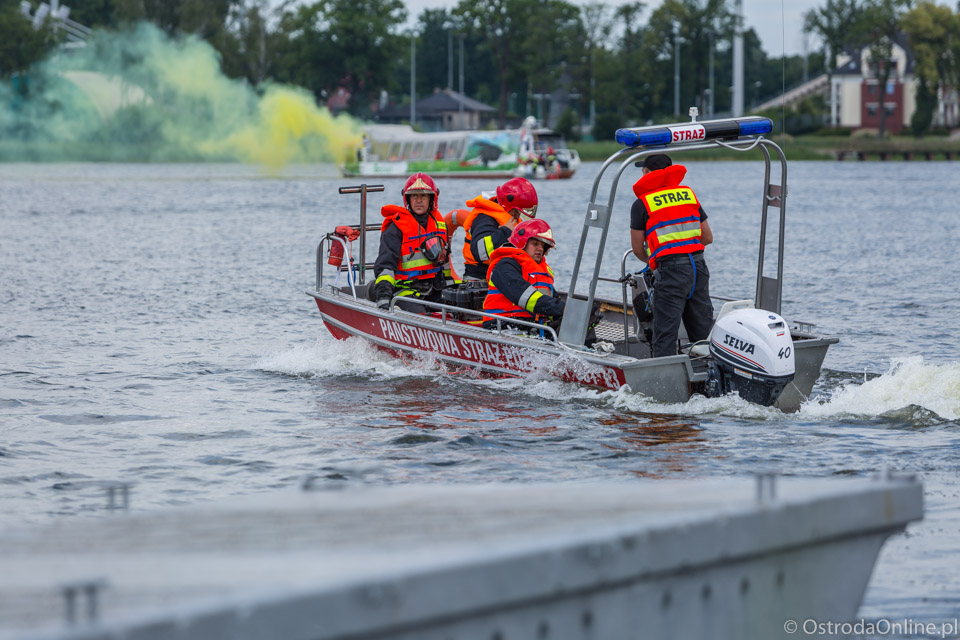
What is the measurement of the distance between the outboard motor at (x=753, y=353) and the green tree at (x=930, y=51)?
279 ft

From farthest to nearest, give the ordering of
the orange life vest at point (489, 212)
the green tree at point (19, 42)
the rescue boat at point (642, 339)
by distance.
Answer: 1. the green tree at point (19, 42)
2. the orange life vest at point (489, 212)
3. the rescue boat at point (642, 339)

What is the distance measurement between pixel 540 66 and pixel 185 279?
319ft

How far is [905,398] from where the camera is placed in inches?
385

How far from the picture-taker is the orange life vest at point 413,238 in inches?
459

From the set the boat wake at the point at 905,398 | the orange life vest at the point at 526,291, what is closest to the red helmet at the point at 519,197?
the orange life vest at the point at 526,291

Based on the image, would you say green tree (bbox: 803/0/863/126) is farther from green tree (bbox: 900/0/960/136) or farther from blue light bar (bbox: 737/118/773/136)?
blue light bar (bbox: 737/118/773/136)

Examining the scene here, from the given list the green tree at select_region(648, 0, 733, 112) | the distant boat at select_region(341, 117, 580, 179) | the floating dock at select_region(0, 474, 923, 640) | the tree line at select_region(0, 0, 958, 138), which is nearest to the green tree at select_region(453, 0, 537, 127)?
the tree line at select_region(0, 0, 958, 138)

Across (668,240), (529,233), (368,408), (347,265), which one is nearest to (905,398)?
(668,240)

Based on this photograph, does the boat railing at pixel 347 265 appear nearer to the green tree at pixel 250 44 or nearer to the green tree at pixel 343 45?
the green tree at pixel 250 44

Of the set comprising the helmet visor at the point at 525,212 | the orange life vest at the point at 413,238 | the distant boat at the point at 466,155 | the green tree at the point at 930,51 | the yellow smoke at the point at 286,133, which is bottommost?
the orange life vest at the point at 413,238

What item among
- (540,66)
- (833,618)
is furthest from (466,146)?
(833,618)

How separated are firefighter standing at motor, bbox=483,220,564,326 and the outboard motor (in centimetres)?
153

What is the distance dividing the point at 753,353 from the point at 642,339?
5.39ft

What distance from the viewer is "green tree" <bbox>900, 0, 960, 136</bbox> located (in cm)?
8819
